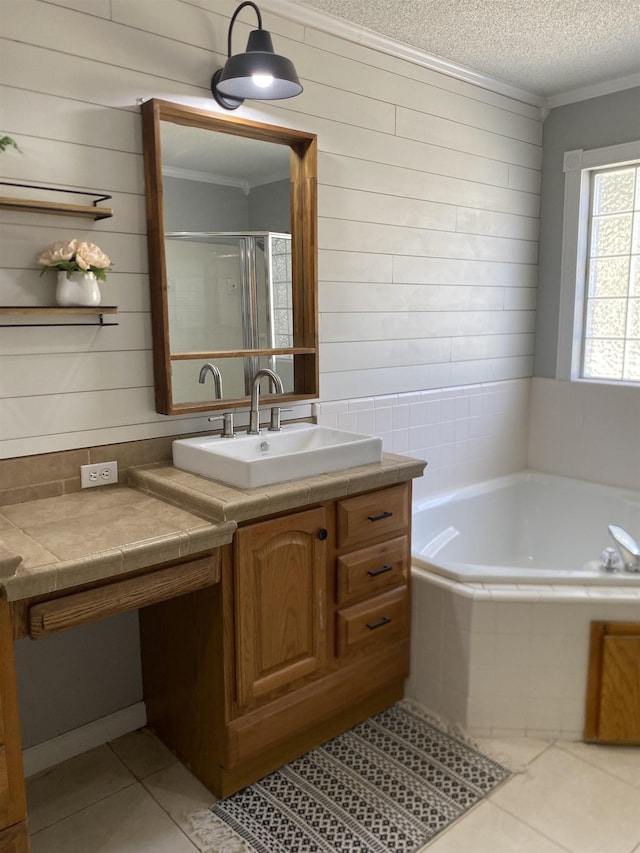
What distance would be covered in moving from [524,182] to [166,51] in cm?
208

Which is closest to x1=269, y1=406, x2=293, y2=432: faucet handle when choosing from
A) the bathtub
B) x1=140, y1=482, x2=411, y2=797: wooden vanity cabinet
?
x1=140, y1=482, x2=411, y2=797: wooden vanity cabinet

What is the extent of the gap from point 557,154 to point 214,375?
232cm

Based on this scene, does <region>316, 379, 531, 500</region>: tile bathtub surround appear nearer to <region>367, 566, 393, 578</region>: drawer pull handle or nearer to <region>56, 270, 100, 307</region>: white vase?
<region>367, 566, 393, 578</region>: drawer pull handle

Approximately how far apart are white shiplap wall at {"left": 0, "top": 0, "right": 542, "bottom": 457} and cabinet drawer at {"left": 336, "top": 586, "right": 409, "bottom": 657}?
0.88m

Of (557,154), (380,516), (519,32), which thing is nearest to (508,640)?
(380,516)

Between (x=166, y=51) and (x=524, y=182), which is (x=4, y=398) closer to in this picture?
(x=166, y=51)

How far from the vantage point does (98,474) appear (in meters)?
2.21

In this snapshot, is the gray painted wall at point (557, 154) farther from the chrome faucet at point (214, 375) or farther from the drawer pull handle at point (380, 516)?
the chrome faucet at point (214, 375)

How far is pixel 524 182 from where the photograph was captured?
11.7 ft

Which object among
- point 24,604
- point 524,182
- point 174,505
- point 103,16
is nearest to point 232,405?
point 174,505

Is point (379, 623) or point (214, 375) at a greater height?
point (214, 375)

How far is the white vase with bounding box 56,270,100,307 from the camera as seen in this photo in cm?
200

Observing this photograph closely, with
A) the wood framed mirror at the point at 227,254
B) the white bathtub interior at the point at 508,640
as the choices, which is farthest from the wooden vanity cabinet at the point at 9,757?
the white bathtub interior at the point at 508,640

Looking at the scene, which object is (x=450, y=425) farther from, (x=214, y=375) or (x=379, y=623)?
(x=214, y=375)
